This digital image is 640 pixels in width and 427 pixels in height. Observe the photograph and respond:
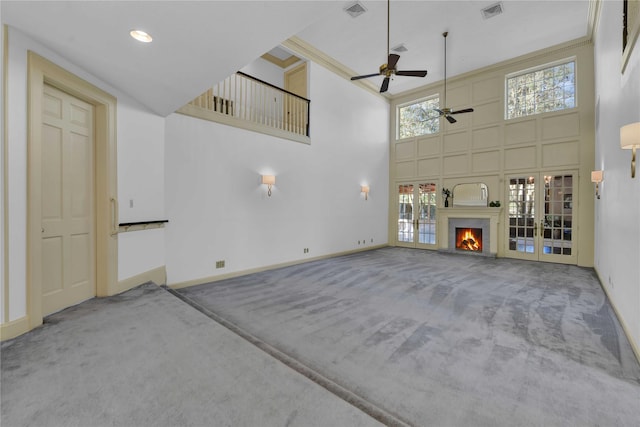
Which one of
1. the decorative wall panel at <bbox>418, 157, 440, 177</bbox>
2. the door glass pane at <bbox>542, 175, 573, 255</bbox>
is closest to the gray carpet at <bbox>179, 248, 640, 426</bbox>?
the door glass pane at <bbox>542, 175, 573, 255</bbox>

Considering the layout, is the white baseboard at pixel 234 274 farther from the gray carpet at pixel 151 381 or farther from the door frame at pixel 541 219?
the door frame at pixel 541 219

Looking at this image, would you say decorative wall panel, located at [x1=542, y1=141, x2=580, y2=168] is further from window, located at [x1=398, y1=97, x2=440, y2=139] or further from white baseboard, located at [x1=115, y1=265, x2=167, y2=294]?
white baseboard, located at [x1=115, y1=265, x2=167, y2=294]

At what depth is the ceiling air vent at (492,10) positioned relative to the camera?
5.20m

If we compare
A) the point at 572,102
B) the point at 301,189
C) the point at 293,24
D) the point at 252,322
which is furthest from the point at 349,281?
the point at 572,102

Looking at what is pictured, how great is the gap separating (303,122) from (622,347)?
6.04 m

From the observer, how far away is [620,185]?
323 centimetres

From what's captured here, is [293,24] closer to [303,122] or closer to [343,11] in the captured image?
[343,11]

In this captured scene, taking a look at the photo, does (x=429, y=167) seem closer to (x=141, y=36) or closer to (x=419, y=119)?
(x=419, y=119)

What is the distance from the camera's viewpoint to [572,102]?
648 cm

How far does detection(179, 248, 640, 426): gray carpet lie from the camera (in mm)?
1743

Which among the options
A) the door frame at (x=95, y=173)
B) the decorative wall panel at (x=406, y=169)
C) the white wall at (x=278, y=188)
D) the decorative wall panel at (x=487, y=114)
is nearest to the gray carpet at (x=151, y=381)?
the door frame at (x=95, y=173)

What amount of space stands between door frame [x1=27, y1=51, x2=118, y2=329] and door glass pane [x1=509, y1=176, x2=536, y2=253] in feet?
27.1

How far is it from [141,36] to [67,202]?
79.1 inches

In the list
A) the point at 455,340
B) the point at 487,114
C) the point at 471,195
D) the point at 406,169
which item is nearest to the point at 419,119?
the point at 406,169
